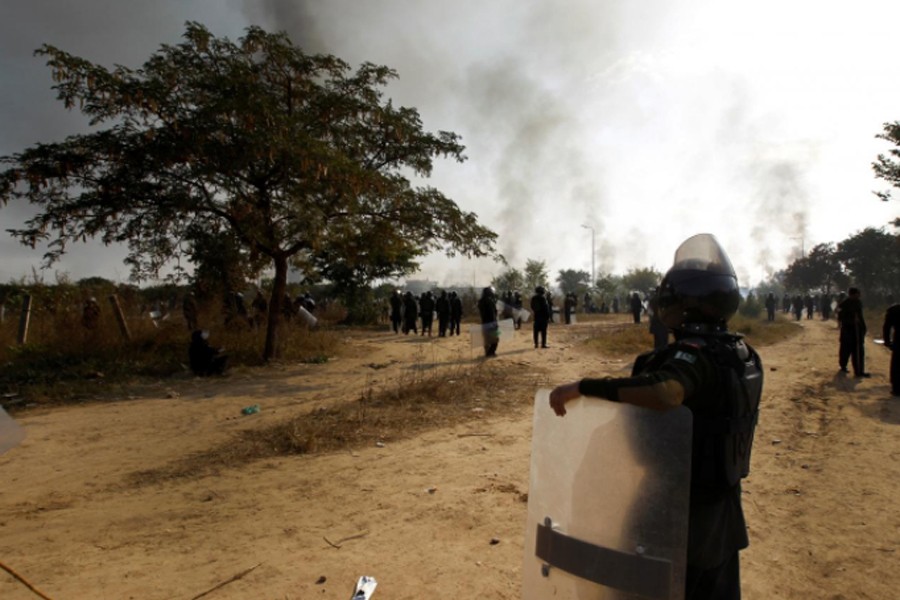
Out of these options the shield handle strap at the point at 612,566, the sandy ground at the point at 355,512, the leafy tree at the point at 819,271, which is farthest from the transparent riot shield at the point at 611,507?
the leafy tree at the point at 819,271

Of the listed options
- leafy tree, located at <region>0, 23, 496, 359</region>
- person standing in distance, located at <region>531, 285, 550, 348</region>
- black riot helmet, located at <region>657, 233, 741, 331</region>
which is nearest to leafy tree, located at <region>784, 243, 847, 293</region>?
person standing in distance, located at <region>531, 285, 550, 348</region>

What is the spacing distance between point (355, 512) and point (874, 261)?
49512 millimetres

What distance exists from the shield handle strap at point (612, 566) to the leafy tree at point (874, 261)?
4730cm

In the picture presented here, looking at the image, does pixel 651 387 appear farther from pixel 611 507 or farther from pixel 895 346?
pixel 895 346

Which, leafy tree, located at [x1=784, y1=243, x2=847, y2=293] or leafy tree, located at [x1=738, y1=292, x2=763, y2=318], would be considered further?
leafy tree, located at [x1=784, y1=243, x2=847, y2=293]

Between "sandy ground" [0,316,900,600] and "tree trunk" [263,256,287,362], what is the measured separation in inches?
177

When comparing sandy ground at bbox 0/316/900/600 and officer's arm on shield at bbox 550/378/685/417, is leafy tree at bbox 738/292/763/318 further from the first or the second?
officer's arm on shield at bbox 550/378/685/417

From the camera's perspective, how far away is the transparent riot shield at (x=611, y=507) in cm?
156

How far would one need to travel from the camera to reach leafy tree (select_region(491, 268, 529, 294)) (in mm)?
45406

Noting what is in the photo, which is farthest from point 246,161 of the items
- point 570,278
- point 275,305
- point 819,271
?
point 570,278

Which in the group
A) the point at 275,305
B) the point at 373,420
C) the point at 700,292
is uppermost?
the point at 700,292

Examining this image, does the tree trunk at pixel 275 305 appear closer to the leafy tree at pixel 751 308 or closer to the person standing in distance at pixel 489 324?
the person standing in distance at pixel 489 324

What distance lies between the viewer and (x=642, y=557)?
5.11ft

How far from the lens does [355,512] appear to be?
3850 millimetres
